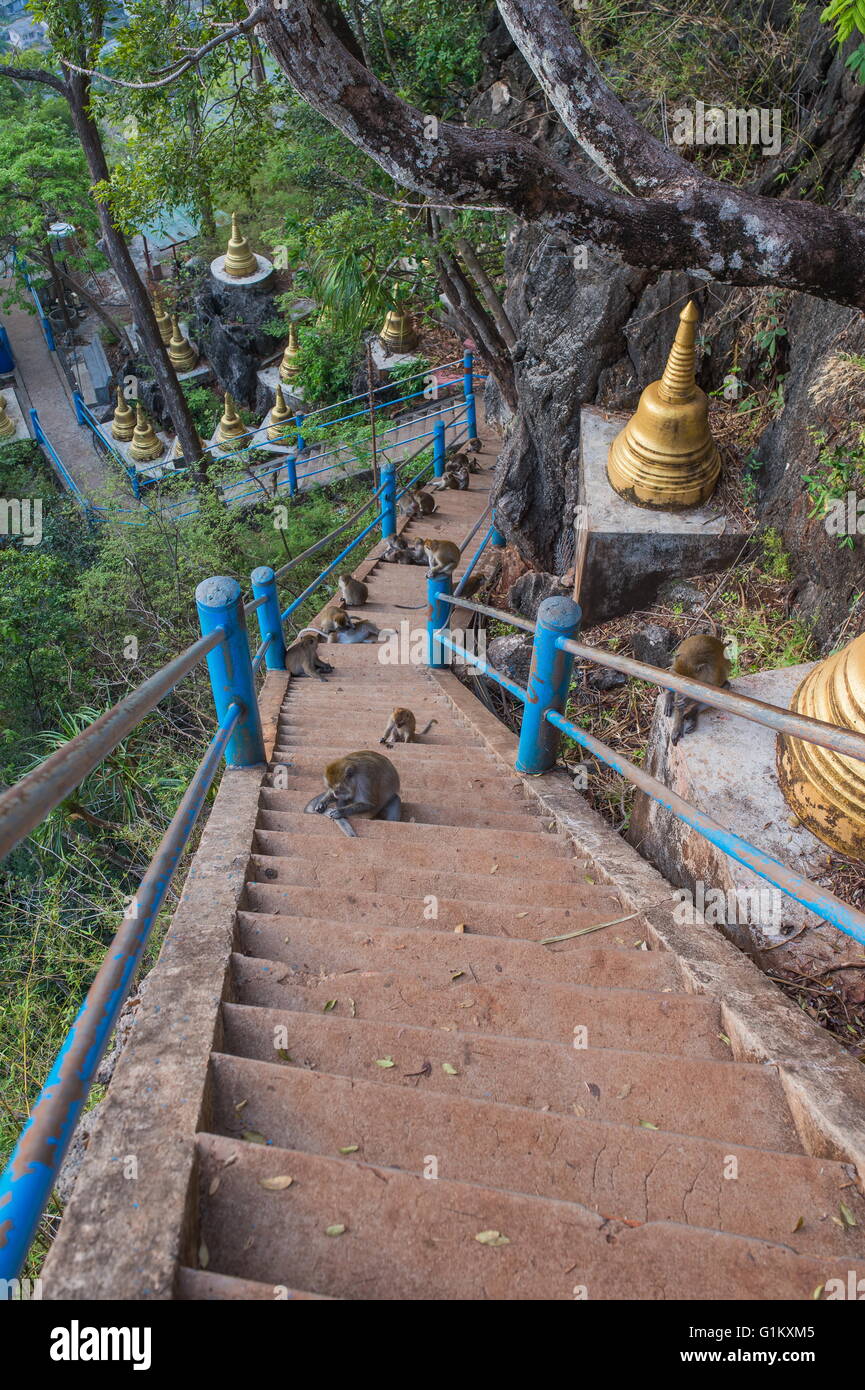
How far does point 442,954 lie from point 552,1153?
2.51 feet

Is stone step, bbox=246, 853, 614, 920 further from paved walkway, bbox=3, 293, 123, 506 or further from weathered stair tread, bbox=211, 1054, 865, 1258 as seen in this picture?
paved walkway, bbox=3, 293, 123, 506

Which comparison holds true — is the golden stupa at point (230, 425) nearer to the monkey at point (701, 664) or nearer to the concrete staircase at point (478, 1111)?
the monkey at point (701, 664)

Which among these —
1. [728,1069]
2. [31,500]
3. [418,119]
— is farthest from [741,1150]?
[31,500]

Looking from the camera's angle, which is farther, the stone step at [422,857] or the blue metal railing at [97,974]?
the stone step at [422,857]

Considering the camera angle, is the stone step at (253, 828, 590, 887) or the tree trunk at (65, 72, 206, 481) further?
the tree trunk at (65, 72, 206, 481)

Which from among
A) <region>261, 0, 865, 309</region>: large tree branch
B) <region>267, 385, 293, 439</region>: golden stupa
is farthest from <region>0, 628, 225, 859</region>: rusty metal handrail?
<region>267, 385, 293, 439</region>: golden stupa

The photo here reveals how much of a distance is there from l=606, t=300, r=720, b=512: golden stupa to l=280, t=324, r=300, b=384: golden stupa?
13.1m

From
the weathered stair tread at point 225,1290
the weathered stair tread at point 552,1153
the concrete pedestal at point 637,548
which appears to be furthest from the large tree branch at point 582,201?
the weathered stair tread at point 225,1290

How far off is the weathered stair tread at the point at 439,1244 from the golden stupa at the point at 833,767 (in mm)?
1496

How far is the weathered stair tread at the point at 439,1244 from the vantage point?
5.11 feet

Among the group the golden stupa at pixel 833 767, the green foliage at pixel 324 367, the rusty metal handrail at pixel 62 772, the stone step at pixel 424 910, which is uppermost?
the green foliage at pixel 324 367

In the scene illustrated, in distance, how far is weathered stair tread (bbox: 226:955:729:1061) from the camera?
7.49 feet

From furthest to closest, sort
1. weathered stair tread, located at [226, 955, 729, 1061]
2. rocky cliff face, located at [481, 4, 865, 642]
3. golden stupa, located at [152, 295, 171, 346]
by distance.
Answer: golden stupa, located at [152, 295, 171, 346]
rocky cliff face, located at [481, 4, 865, 642]
weathered stair tread, located at [226, 955, 729, 1061]

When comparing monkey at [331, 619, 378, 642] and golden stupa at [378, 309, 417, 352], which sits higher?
golden stupa at [378, 309, 417, 352]
